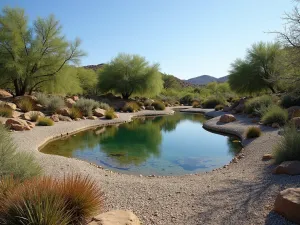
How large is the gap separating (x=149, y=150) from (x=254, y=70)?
2164 centimetres

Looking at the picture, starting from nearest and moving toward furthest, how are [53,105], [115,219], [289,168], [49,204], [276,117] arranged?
[49,204]
[115,219]
[289,168]
[276,117]
[53,105]

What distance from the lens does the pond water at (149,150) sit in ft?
34.0

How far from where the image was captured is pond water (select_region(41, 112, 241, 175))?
10.4 metres

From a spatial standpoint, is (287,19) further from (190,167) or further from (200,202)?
(200,202)

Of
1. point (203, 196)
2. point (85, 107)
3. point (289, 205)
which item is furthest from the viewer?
point (85, 107)

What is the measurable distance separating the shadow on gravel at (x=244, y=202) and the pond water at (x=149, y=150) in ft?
11.4

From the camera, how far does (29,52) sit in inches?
898

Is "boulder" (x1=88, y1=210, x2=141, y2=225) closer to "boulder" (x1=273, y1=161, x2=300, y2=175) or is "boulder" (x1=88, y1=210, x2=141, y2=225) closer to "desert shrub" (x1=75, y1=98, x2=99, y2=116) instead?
"boulder" (x1=273, y1=161, x2=300, y2=175)

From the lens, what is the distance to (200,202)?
217 inches

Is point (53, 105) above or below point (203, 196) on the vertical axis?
above

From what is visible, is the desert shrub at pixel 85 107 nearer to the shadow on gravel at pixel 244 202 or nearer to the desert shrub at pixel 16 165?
the desert shrub at pixel 16 165

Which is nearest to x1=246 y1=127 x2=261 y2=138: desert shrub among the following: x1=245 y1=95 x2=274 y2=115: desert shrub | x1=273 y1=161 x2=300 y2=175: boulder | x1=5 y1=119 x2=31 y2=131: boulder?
x1=273 y1=161 x2=300 y2=175: boulder

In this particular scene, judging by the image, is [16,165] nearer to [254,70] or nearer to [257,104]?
[257,104]

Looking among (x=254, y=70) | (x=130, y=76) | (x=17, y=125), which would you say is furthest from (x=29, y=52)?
(x=254, y=70)
